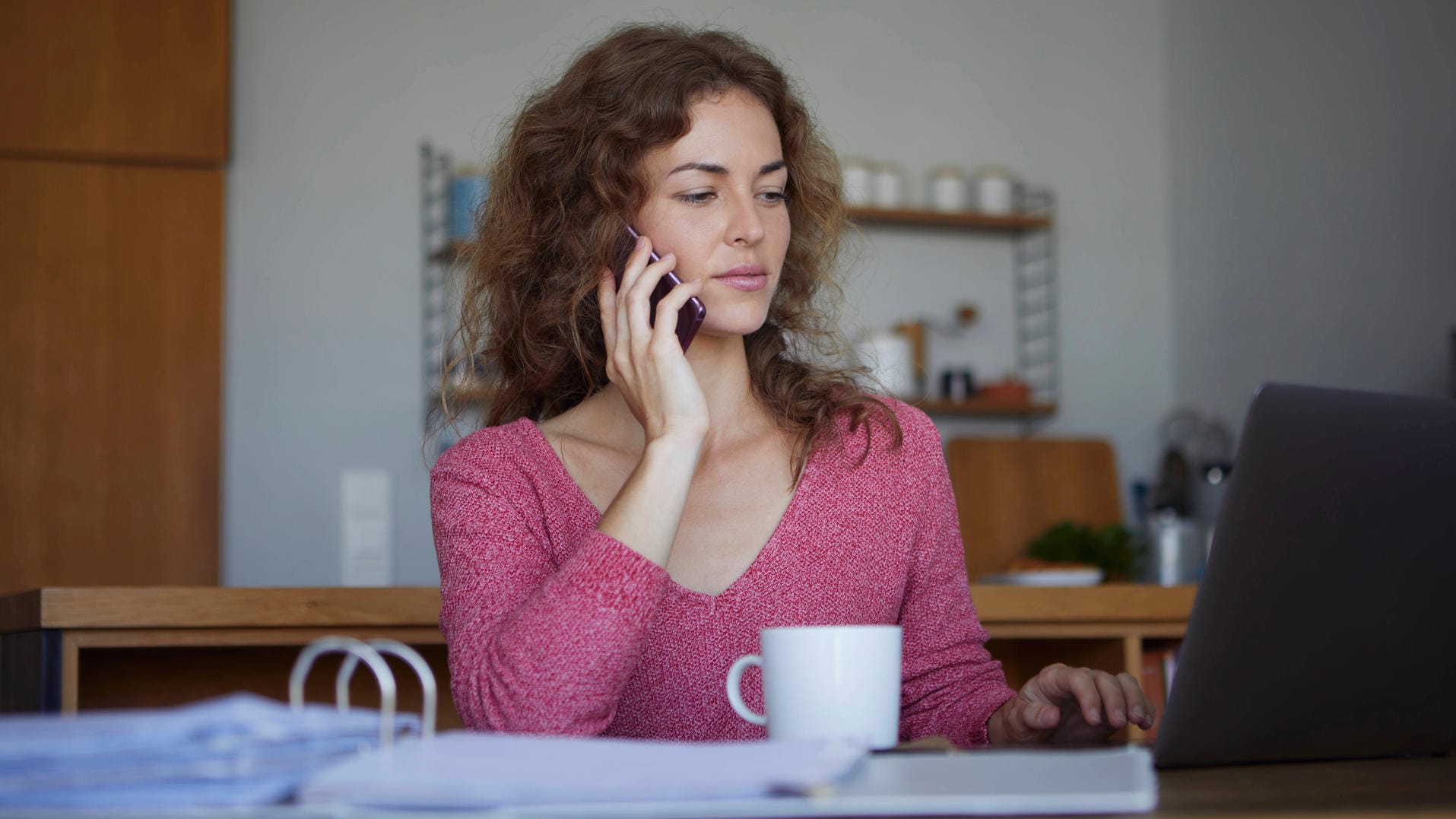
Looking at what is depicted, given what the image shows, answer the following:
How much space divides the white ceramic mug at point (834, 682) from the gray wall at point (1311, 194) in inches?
98.7

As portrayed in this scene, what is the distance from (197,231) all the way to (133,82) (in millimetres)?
377

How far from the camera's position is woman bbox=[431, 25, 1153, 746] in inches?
46.1

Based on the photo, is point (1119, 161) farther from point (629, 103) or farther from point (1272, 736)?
point (1272, 736)

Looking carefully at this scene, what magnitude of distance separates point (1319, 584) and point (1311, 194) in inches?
110

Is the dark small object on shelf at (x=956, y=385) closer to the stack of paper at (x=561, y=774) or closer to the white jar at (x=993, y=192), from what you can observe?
the white jar at (x=993, y=192)

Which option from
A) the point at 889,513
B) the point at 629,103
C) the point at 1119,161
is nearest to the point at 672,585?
the point at 889,513

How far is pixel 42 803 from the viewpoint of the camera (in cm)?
53

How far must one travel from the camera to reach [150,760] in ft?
1.76

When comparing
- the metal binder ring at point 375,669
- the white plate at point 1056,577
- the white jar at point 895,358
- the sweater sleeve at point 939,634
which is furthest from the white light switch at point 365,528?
the metal binder ring at point 375,669

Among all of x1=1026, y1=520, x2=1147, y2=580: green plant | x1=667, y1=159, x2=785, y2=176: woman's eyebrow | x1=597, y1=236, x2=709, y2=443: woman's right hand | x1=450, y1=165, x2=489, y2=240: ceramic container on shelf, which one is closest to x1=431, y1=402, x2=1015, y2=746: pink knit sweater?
x1=597, y1=236, x2=709, y2=443: woman's right hand

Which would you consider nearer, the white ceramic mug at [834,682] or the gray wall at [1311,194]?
the white ceramic mug at [834,682]

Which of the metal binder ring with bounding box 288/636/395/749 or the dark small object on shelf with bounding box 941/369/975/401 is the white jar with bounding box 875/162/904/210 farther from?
the metal binder ring with bounding box 288/636/395/749

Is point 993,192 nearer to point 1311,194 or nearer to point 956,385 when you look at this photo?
point 956,385

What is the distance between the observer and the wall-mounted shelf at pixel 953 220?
144 inches
